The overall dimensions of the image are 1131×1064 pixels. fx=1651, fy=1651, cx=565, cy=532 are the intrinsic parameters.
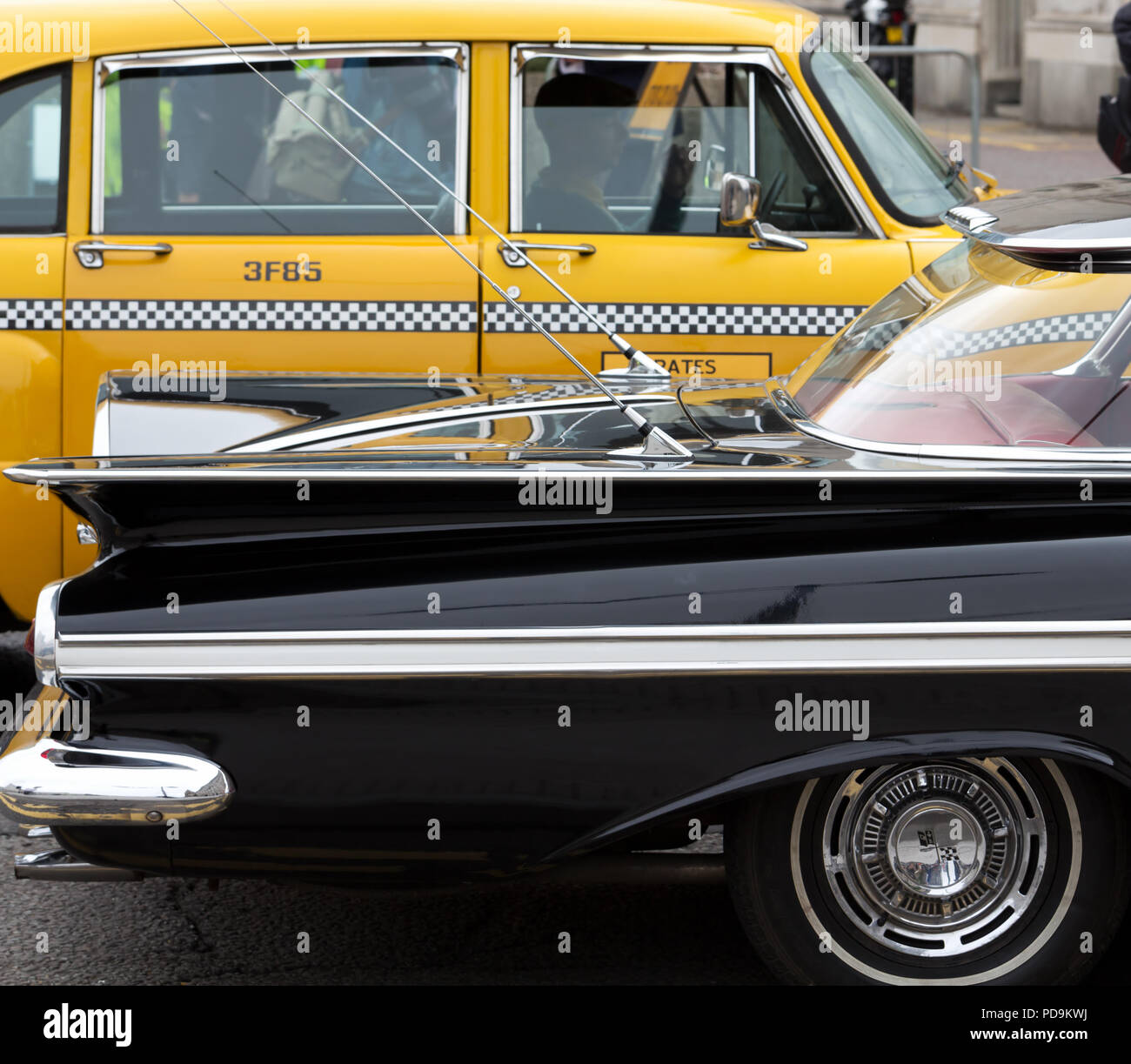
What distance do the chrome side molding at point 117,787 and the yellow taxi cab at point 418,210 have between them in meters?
2.07

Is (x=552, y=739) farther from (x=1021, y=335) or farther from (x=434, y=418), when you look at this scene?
(x=1021, y=335)

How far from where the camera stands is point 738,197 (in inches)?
181

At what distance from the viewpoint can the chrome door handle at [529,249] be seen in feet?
15.9

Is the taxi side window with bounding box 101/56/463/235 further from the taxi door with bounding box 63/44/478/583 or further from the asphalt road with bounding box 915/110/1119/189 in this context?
the asphalt road with bounding box 915/110/1119/189

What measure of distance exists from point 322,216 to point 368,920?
88.2 inches

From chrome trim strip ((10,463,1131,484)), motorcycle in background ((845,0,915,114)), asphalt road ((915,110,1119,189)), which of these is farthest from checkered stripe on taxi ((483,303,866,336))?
motorcycle in background ((845,0,915,114))

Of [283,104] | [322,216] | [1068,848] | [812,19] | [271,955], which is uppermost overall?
[812,19]

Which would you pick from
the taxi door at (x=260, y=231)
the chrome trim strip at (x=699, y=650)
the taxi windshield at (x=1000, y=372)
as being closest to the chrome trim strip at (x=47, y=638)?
the chrome trim strip at (x=699, y=650)

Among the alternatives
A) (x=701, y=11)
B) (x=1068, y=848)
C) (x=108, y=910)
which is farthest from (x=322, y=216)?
(x=1068, y=848)

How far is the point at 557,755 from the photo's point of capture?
2.81 metres
